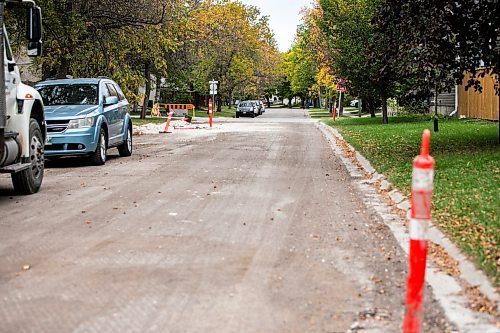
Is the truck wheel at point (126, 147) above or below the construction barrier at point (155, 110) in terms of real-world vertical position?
below

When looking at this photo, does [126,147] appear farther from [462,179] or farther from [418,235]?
[418,235]

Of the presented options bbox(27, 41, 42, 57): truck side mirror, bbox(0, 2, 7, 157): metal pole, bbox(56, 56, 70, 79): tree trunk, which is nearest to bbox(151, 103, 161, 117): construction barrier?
bbox(56, 56, 70, 79): tree trunk

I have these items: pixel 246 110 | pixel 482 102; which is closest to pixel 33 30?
pixel 482 102

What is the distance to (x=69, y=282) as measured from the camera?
5.64 metres

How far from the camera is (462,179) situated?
10.8 m

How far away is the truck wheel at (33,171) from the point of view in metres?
10.4

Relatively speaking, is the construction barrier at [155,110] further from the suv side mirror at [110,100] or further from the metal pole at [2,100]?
the metal pole at [2,100]

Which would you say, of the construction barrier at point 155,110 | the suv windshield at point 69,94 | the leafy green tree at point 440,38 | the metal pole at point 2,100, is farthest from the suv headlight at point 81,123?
the construction barrier at point 155,110

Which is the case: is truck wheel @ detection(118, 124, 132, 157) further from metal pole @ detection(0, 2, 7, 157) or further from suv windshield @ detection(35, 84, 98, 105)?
metal pole @ detection(0, 2, 7, 157)

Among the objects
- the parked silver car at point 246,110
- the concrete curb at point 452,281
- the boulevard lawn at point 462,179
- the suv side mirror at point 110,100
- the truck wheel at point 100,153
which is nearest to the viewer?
the concrete curb at point 452,281

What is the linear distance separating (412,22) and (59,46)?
12.9m

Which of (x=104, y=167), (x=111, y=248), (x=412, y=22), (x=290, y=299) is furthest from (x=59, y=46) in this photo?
→ (x=290, y=299)

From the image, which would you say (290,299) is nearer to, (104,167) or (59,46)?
(104,167)

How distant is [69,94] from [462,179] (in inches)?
360
